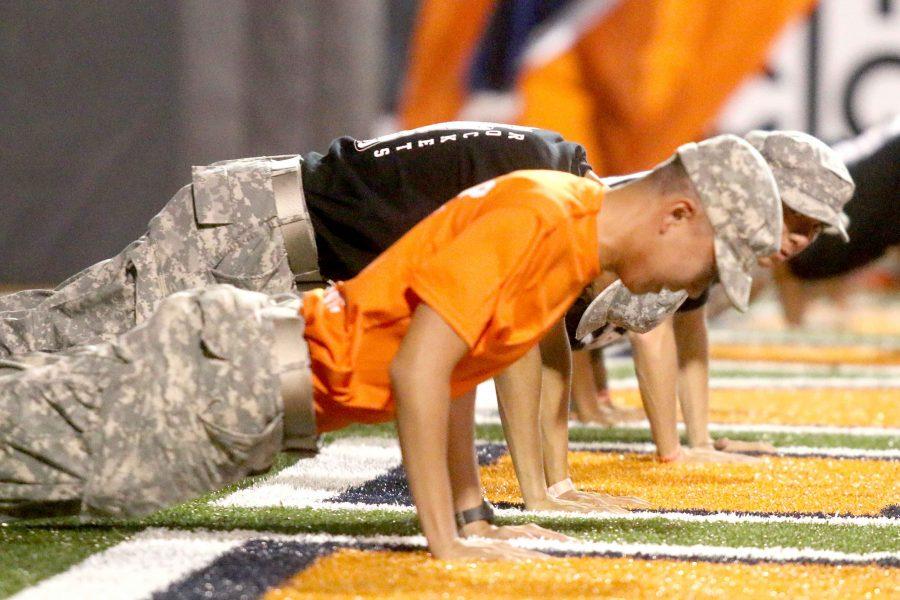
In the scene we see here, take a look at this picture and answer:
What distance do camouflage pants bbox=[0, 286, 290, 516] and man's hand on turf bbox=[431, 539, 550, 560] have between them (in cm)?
33

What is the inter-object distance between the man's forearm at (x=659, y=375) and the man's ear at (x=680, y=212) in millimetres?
1225

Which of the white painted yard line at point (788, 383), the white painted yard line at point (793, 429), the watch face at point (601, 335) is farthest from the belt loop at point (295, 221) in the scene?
the white painted yard line at point (788, 383)

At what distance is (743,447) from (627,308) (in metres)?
1.05

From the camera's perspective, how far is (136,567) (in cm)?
193

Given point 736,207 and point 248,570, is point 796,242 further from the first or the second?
point 248,570

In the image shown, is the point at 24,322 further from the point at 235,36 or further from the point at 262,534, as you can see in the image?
the point at 235,36

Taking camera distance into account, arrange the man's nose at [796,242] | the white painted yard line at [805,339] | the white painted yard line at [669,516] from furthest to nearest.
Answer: the white painted yard line at [805,339] < the man's nose at [796,242] < the white painted yard line at [669,516]

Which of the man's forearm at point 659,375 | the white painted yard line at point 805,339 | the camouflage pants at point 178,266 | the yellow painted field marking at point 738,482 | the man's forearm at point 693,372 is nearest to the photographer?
the camouflage pants at point 178,266

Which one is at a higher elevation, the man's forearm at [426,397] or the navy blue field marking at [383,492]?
the man's forearm at [426,397]

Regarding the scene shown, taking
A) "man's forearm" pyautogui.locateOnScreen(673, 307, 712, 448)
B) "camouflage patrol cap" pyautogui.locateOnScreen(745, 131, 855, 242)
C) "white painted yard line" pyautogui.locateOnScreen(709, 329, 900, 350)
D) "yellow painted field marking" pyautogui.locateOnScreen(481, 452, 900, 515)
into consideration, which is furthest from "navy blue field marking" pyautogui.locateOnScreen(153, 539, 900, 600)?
"white painted yard line" pyautogui.locateOnScreen(709, 329, 900, 350)

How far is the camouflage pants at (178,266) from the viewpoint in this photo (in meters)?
2.49

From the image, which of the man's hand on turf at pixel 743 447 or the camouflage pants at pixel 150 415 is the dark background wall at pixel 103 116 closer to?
the man's hand on turf at pixel 743 447

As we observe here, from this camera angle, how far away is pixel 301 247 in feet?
8.50

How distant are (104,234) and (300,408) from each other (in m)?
3.64
